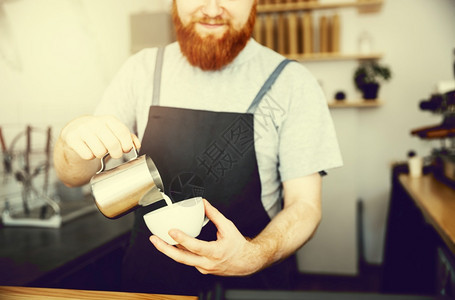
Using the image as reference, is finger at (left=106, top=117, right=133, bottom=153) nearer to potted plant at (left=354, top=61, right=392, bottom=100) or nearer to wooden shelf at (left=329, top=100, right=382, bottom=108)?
wooden shelf at (left=329, top=100, right=382, bottom=108)

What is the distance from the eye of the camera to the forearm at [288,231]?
0.82 m

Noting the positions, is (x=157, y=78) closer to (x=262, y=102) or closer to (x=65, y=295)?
(x=262, y=102)

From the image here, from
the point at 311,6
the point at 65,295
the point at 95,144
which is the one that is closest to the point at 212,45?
the point at 95,144

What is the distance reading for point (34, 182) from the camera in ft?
5.34

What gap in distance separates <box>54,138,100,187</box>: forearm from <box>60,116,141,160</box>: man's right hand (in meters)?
0.20

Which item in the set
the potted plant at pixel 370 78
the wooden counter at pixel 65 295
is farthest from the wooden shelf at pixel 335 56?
the wooden counter at pixel 65 295

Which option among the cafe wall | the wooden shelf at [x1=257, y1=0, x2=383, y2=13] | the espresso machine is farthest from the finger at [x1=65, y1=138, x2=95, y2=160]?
the wooden shelf at [x1=257, y1=0, x2=383, y2=13]

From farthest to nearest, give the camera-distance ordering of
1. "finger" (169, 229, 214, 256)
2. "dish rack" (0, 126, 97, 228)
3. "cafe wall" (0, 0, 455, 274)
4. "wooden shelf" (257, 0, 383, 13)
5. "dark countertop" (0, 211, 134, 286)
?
1. "wooden shelf" (257, 0, 383, 13)
2. "cafe wall" (0, 0, 455, 274)
3. "dish rack" (0, 126, 97, 228)
4. "dark countertop" (0, 211, 134, 286)
5. "finger" (169, 229, 214, 256)

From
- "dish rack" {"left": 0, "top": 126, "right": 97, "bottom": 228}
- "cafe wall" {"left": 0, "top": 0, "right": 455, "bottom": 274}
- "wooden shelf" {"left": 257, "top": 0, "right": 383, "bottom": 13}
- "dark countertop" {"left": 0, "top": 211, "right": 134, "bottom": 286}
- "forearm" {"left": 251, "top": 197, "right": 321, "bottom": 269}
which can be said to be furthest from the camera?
"wooden shelf" {"left": 257, "top": 0, "right": 383, "bottom": 13}

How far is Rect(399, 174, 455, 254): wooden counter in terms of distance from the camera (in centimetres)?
111

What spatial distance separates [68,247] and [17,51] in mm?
656

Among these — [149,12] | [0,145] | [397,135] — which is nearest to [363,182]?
[397,135]

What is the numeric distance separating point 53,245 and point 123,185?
0.79 meters

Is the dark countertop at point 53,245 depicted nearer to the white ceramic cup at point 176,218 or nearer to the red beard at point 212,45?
the white ceramic cup at point 176,218
